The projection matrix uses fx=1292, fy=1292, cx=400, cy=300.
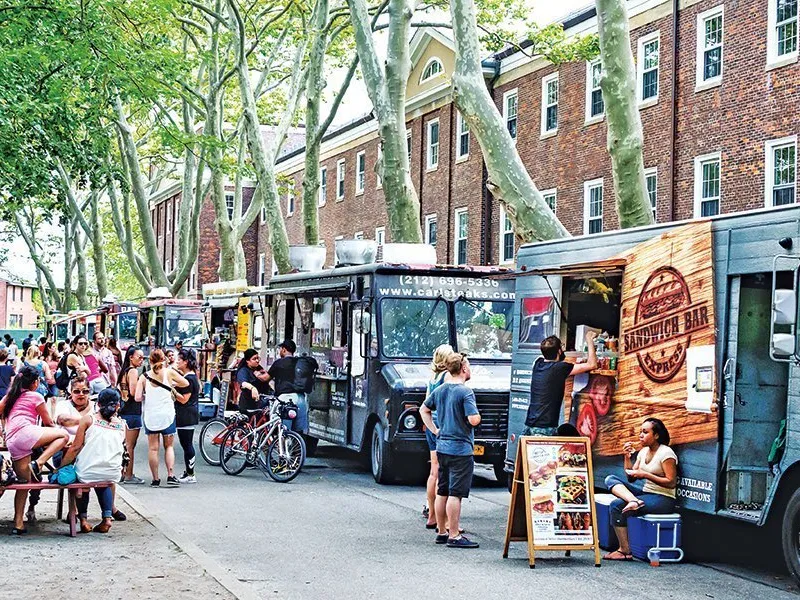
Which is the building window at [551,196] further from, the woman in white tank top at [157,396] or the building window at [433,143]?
the woman in white tank top at [157,396]

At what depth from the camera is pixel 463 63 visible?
60.4ft

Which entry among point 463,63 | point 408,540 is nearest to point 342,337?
point 463,63

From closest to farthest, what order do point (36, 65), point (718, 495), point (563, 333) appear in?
→ point (718, 495) → point (563, 333) → point (36, 65)

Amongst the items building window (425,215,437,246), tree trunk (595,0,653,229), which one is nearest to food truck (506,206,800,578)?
tree trunk (595,0,653,229)

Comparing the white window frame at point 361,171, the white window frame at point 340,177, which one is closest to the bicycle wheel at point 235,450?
the white window frame at point 361,171

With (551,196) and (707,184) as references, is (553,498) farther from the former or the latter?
(551,196)

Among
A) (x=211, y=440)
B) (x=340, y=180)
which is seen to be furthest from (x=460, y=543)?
(x=340, y=180)

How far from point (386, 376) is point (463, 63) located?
4732 mm

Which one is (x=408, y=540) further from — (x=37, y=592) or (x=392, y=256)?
(x=392, y=256)

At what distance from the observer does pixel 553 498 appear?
10828 millimetres

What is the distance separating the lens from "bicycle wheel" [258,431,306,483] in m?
16.9

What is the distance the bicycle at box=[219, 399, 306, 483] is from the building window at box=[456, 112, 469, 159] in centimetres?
2213

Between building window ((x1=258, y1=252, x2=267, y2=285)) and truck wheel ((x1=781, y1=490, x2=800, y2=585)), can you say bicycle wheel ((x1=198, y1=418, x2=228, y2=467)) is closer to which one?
truck wheel ((x1=781, y1=490, x2=800, y2=585))

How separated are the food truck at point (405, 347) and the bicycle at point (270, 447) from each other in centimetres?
100
